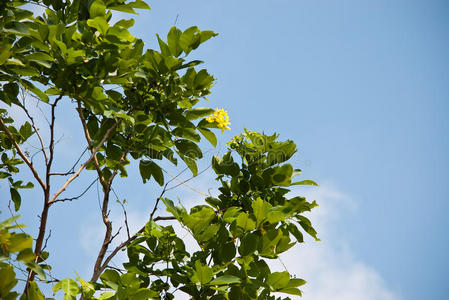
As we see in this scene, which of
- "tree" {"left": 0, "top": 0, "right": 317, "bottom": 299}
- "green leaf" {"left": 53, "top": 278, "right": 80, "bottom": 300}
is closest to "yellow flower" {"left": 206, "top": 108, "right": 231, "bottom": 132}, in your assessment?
"tree" {"left": 0, "top": 0, "right": 317, "bottom": 299}

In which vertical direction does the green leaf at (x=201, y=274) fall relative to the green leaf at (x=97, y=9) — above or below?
below

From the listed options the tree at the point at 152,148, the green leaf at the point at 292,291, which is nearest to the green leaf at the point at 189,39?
the tree at the point at 152,148

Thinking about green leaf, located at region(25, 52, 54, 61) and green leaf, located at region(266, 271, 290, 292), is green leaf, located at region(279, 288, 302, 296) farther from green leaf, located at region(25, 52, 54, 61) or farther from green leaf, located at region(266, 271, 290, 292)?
green leaf, located at region(25, 52, 54, 61)

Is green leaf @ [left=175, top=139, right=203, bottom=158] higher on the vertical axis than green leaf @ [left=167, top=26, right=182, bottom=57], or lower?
lower

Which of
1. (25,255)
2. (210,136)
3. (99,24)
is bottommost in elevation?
(25,255)

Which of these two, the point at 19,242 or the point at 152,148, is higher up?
the point at 152,148

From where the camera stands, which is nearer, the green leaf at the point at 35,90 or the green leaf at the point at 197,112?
the green leaf at the point at 35,90

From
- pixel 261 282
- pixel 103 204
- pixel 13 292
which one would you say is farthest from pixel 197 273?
pixel 103 204

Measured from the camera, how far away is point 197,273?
1.79 metres

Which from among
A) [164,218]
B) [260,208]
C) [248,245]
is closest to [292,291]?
[248,245]

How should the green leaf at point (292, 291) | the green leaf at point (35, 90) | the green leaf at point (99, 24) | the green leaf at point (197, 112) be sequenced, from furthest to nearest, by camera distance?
the green leaf at point (197, 112) < the green leaf at point (35, 90) < the green leaf at point (99, 24) < the green leaf at point (292, 291)

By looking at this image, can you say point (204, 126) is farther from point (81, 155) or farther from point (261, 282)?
point (261, 282)

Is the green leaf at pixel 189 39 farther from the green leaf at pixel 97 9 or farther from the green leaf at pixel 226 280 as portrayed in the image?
the green leaf at pixel 226 280

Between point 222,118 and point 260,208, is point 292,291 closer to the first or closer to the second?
point 260,208
